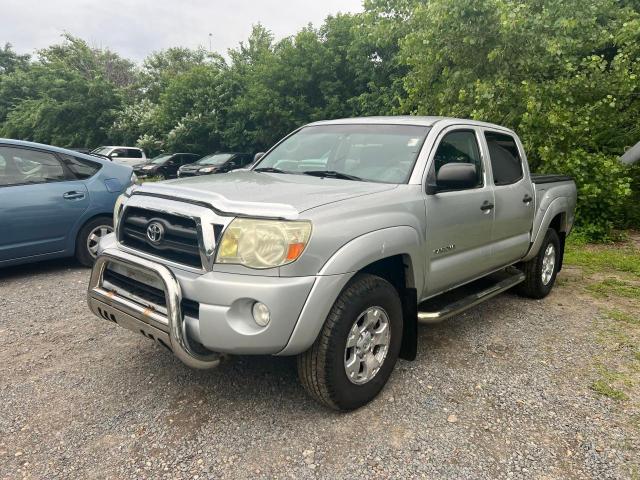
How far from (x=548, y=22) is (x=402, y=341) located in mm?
8099

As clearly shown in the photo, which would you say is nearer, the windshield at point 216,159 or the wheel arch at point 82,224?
the wheel arch at point 82,224

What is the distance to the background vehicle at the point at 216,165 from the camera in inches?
691

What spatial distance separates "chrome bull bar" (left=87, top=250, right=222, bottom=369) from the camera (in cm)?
247

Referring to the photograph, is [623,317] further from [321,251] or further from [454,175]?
[321,251]

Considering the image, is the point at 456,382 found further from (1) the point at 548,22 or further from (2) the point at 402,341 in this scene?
(1) the point at 548,22

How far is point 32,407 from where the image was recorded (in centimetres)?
289

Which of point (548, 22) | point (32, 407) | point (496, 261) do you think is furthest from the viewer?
point (548, 22)

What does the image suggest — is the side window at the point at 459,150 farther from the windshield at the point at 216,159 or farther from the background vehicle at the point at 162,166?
the background vehicle at the point at 162,166

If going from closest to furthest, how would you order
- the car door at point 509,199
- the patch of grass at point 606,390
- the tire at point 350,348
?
1. the tire at point 350,348
2. the patch of grass at point 606,390
3. the car door at point 509,199

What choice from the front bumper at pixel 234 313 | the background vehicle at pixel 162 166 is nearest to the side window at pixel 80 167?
the front bumper at pixel 234 313

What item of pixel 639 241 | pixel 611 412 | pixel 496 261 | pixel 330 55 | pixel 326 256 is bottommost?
pixel 639 241

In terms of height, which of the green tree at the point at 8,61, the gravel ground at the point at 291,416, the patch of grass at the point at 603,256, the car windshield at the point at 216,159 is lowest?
the patch of grass at the point at 603,256

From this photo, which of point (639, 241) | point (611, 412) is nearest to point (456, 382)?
point (611, 412)

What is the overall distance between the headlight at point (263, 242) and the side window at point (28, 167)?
402cm
